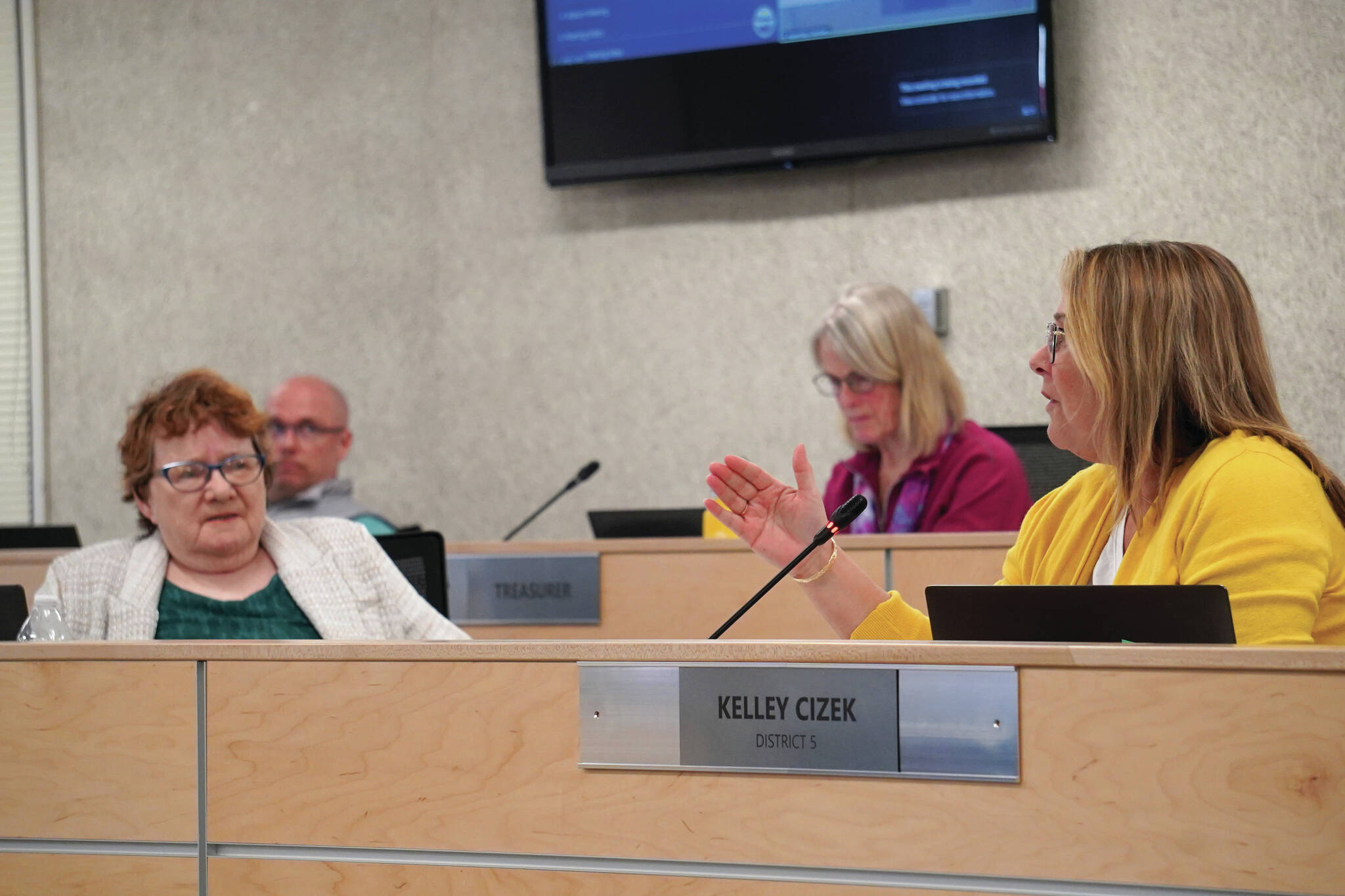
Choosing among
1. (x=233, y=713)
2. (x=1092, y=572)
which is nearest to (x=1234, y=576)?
(x=1092, y=572)

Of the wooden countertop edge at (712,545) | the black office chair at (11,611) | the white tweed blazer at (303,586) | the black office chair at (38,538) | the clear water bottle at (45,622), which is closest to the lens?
the black office chair at (11,611)

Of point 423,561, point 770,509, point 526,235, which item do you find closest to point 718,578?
point 423,561

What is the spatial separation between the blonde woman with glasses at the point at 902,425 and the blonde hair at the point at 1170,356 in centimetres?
148

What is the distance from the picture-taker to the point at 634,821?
3.59ft

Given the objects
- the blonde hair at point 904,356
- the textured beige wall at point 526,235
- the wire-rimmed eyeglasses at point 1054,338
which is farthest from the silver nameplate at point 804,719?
the textured beige wall at point 526,235

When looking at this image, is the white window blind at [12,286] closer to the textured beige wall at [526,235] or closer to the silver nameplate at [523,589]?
Result: the textured beige wall at [526,235]

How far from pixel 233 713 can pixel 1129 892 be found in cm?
81

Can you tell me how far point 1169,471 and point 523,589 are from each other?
4.81 feet

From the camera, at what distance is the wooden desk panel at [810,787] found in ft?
3.09

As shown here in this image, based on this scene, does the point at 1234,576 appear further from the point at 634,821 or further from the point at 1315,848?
the point at 634,821

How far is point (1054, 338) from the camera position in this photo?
156cm

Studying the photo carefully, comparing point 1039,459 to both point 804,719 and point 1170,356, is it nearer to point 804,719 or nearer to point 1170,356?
point 1170,356

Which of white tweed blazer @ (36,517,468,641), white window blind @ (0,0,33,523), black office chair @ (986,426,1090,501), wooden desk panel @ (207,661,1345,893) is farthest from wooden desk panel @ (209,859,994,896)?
white window blind @ (0,0,33,523)

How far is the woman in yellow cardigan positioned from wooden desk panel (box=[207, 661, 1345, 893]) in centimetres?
34
